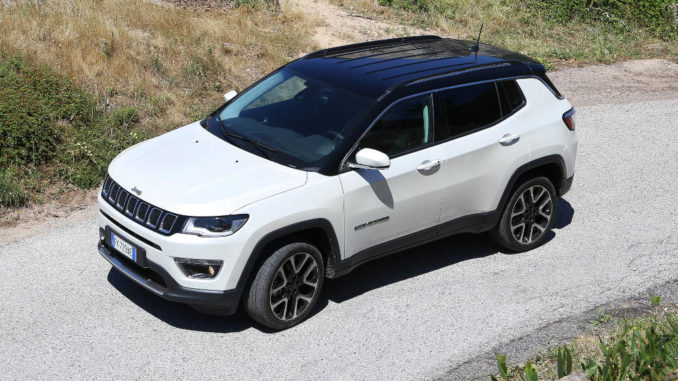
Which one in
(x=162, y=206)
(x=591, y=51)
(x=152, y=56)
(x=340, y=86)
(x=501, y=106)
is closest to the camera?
(x=162, y=206)

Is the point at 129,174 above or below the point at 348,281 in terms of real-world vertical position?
above

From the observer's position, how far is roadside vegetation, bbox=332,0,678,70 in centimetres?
1566

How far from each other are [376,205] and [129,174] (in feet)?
6.46

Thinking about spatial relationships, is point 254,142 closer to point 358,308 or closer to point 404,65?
point 404,65

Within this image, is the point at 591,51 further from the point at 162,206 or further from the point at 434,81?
the point at 162,206

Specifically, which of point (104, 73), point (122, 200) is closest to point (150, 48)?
point (104, 73)

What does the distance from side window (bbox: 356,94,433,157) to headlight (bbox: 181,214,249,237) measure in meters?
1.25

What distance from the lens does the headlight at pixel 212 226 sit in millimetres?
6145

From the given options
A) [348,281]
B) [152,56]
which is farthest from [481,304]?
[152,56]

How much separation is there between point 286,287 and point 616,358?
2446 mm

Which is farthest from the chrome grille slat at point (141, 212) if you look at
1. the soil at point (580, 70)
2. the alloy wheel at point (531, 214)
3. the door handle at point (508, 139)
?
the soil at point (580, 70)

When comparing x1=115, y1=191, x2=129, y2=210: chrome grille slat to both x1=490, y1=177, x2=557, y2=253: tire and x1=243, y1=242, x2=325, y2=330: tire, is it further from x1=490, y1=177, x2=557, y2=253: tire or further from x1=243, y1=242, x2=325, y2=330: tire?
x1=490, y1=177, x2=557, y2=253: tire

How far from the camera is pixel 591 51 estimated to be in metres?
15.6

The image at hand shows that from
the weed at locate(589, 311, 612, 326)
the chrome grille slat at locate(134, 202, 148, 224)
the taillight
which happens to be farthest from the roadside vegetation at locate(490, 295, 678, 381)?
the chrome grille slat at locate(134, 202, 148, 224)
